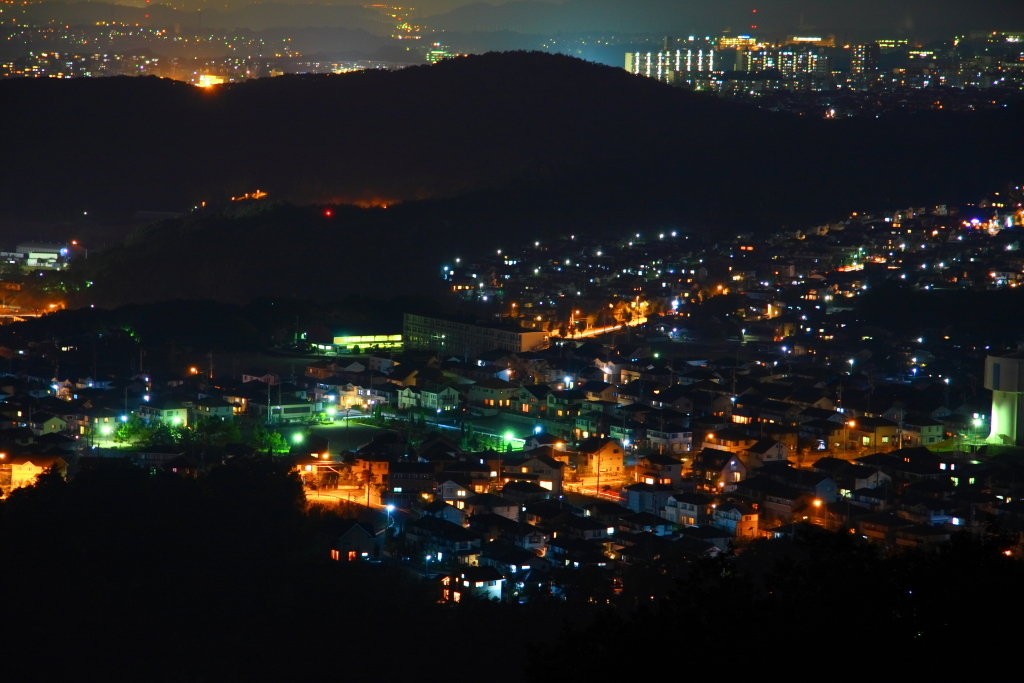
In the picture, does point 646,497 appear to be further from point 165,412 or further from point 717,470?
point 165,412

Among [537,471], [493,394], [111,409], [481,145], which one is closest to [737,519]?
[537,471]

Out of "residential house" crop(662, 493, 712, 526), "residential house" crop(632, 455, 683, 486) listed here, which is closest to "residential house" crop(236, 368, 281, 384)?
"residential house" crop(632, 455, 683, 486)

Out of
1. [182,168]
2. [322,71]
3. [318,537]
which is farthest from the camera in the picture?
[322,71]

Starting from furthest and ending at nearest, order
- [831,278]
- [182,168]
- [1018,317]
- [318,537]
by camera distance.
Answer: [182,168], [831,278], [1018,317], [318,537]

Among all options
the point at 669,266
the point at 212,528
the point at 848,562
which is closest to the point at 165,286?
the point at 669,266

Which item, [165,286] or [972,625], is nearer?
[972,625]

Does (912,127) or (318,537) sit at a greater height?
(912,127)

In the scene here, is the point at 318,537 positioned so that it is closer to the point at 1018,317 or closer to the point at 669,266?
the point at 1018,317
